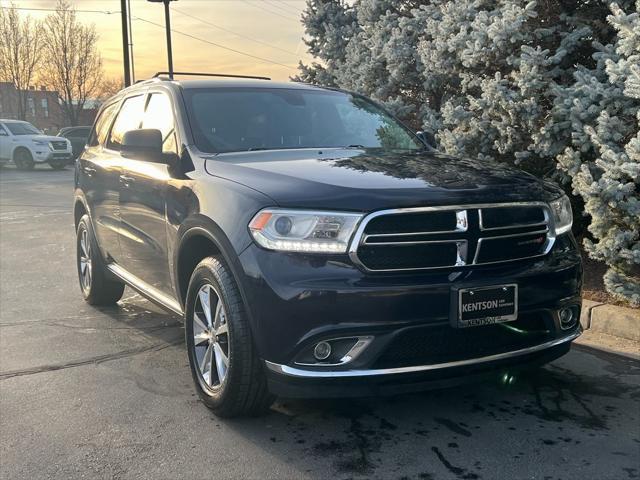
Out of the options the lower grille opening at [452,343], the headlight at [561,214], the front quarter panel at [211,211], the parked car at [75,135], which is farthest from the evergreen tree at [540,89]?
the parked car at [75,135]

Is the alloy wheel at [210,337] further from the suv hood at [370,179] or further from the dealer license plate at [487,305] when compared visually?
the dealer license plate at [487,305]

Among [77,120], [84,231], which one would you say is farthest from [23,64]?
[84,231]

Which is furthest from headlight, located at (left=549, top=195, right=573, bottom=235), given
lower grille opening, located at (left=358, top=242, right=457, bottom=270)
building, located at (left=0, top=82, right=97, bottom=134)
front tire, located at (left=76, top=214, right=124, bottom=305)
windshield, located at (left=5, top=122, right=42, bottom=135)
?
building, located at (left=0, top=82, right=97, bottom=134)

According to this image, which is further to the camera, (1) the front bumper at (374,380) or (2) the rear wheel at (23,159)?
(2) the rear wheel at (23,159)

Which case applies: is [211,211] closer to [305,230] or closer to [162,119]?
[305,230]

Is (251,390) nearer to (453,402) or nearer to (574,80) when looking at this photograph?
(453,402)

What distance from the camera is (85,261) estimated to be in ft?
20.6

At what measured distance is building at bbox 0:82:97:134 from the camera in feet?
169

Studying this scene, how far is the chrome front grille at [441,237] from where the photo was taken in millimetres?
3029

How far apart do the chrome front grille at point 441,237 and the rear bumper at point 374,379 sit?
458mm

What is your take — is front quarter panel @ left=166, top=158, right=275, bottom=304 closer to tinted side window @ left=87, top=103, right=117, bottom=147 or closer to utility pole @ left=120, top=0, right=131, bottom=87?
tinted side window @ left=87, top=103, right=117, bottom=147

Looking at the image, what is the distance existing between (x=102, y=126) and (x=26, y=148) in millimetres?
22437

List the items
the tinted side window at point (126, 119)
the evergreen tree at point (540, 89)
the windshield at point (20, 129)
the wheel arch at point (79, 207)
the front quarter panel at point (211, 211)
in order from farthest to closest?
the windshield at point (20, 129) < the wheel arch at point (79, 207) < the tinted side window at point (126, 119) < the evergreen tree at point (540, 89) < the front quarter panel at point (211, 211)

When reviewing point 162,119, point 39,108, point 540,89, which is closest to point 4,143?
point 162,119
